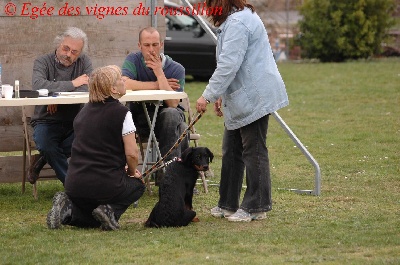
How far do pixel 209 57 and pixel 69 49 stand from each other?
10.9 meters

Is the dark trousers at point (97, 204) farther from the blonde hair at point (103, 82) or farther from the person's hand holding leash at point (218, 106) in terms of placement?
the person's hand holding leash at point (218, 106)

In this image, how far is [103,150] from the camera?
21.4 ft

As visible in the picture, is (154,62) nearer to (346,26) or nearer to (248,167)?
(248,167)

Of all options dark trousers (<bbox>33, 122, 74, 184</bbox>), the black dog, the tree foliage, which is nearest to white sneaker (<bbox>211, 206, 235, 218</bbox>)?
the black dog

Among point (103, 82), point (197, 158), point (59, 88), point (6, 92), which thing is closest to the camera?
point (103, 82)

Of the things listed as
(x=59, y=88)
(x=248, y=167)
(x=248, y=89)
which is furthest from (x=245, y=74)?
(x=59, y=88)

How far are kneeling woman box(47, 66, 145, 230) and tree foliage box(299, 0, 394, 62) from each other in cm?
Result: 1664

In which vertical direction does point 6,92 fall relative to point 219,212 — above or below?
above

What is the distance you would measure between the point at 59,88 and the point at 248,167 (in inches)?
72.8

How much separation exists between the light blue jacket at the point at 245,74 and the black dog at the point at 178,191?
358 mm

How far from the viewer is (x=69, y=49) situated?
314 inches

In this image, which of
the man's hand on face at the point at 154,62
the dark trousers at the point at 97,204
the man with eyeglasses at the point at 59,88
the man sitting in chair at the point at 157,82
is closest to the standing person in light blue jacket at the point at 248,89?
the dark trousers at the point at 97,204

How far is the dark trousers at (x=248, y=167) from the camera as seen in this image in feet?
22.6

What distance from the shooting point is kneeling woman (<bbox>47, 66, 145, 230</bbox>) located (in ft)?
21.3
